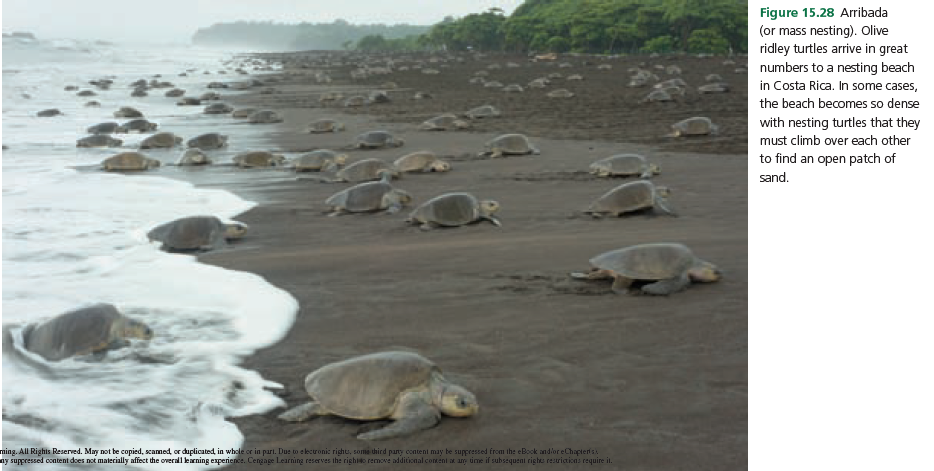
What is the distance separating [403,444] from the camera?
2969 millimetres

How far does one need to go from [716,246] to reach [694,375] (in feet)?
7.36

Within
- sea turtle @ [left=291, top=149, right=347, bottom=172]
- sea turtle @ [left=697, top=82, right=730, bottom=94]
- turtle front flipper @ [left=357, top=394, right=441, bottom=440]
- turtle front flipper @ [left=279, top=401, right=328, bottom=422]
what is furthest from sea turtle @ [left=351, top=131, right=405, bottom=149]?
turtle front flipper @ [left=357, top=394, right=441, bottom=440]

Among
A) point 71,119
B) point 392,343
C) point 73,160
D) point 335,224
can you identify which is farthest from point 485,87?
point 392,343

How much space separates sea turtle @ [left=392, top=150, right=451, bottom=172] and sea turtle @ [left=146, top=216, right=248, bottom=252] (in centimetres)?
329

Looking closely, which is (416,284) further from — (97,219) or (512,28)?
(512,28)

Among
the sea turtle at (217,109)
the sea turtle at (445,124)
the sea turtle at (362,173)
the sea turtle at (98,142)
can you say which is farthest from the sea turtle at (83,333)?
the sea turtle at (217,109)

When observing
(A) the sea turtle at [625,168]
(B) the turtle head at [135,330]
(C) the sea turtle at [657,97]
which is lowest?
(B) the turtle head at [135,330]

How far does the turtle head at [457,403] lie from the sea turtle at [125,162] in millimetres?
8530

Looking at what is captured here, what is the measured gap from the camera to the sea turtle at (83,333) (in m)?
3.96

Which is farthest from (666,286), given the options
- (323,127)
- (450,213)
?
(323,127)

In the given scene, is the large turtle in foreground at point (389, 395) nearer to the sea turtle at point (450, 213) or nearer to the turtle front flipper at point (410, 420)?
the turtle front flipper at point (410, 420)

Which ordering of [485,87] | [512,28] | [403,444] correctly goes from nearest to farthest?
[403,444] < [485,87] < [512,28]

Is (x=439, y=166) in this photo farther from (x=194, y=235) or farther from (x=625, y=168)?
(x=194, y=235)

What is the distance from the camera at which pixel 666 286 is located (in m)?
4.50
